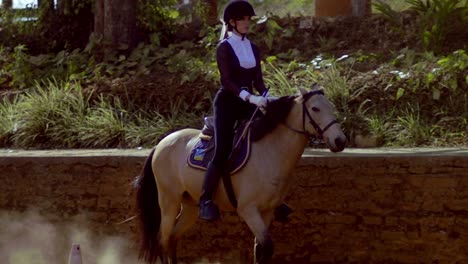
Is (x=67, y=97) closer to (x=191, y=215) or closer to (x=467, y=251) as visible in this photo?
(x=191, y=215)

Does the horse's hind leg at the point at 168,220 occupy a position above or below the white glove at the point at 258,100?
below

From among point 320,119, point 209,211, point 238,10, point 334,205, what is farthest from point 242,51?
point 334,205

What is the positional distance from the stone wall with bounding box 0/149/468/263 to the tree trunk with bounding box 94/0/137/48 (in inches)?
159

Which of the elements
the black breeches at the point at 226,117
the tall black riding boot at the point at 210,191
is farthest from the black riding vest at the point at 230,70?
the tall black riding boot at the point at 210,191

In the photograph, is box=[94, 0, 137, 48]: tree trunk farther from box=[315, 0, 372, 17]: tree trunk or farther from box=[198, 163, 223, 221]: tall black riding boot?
box=[198, 163, 223, 221]: tall black riding boot

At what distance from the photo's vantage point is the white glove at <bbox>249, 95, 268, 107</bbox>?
8688mm

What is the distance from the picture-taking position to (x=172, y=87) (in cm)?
1356

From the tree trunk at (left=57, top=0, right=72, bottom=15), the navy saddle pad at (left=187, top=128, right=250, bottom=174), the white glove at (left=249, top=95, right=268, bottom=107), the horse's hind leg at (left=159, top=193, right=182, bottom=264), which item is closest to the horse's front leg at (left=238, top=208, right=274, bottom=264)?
the navy saddle pad at (left=187, top=128, right=250, bottom=174)

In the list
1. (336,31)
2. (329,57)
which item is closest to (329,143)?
(329,57)

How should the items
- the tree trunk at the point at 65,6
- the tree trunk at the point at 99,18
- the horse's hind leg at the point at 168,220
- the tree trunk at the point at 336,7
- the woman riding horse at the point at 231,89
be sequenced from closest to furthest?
1. the woman riding horse at the point at 231,89
2. the horse's hind leg at the point at 168,220
3. the tree trunk at the point at 99,18
4. the tree trunk at the point at 336,7
5. the tree trunk at the point at 65,6

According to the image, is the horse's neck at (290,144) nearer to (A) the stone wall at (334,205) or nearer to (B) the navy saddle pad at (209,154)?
(B) the navy saddle pad at (209,154)

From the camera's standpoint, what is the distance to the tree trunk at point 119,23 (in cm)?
1518

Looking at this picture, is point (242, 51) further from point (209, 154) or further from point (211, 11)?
point (211, 11)

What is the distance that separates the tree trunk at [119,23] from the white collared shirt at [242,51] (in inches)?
247
